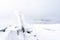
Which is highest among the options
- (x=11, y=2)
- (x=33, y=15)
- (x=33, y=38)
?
(x=11, y=2)

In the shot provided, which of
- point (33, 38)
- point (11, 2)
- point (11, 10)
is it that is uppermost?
point (11, 2)

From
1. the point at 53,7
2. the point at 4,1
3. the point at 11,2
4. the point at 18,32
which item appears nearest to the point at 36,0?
the point at 53,7

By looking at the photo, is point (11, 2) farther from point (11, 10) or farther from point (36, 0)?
point (36, 0)

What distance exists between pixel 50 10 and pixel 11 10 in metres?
0.70

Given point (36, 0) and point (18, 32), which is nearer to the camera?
point (18, 32)

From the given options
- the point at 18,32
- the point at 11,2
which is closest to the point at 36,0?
the point at 11,2

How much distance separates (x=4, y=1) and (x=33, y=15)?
0.56 metres

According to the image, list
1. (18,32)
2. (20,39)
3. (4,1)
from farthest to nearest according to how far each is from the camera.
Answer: (4,1) → (18,32) → (20,39)

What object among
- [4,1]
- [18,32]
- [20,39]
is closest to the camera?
[20,39]

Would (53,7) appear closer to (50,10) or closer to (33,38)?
(50,10)

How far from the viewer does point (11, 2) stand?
1.63 m

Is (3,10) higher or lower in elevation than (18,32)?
higher

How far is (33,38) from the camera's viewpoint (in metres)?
1.19

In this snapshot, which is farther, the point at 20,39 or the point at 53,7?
the point at 53,7
